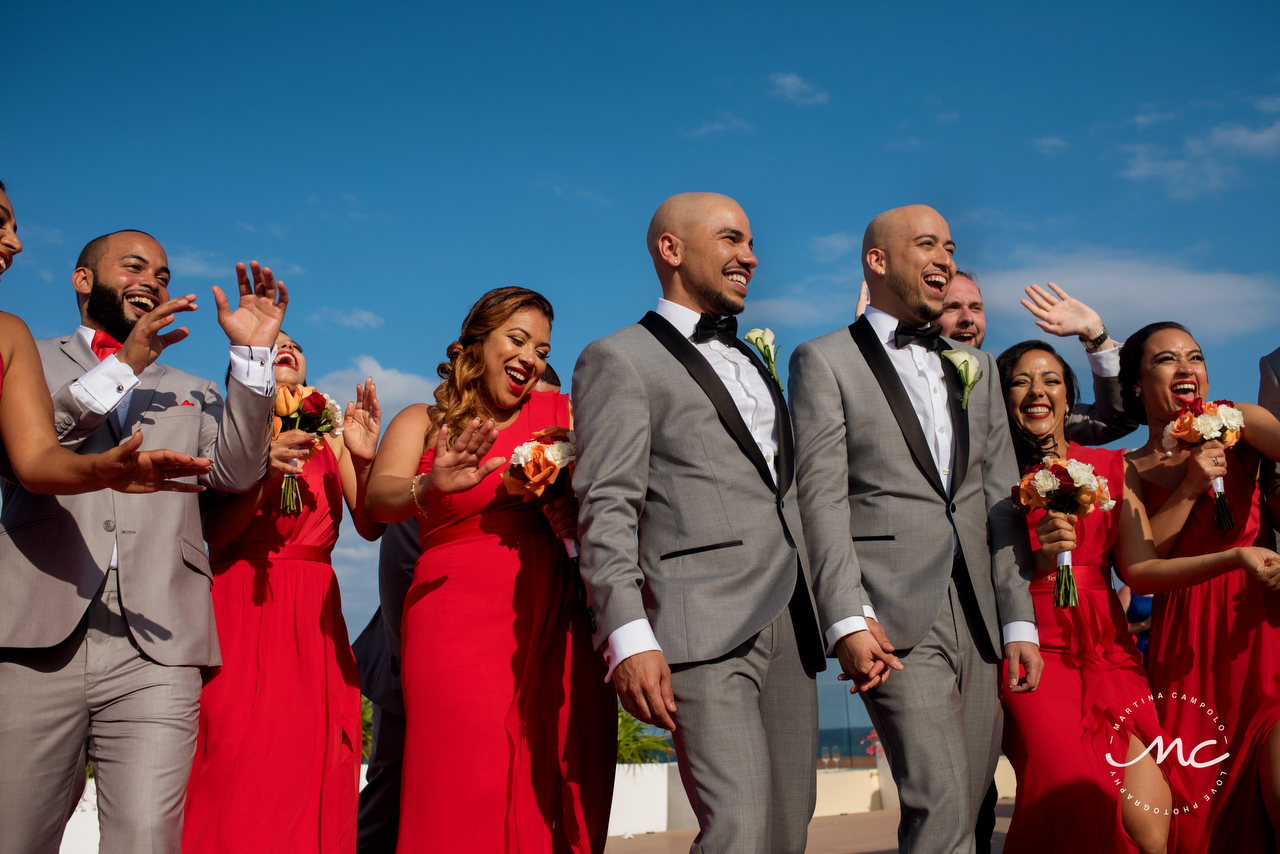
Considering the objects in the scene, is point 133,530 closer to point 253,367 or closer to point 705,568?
point 253,367

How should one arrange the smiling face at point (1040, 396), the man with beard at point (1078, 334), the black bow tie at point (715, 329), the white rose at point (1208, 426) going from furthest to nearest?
the man with beard at point (1078, 334) < the smiling face at point (1040, 396) < the white rose at point (1208, 426) < the black bow tie at point (715, 329)

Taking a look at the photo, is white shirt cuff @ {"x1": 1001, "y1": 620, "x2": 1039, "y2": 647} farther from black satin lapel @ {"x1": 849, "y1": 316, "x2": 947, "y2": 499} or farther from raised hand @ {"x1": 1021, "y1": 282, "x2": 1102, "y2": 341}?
raised hand @ {"x1": 1021, "y1": 282, "x2": 1102, "y2": 341}

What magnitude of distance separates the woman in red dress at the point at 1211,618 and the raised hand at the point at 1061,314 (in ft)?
2.06

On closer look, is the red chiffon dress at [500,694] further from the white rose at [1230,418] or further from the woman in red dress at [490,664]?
the white rose at [1230,418]

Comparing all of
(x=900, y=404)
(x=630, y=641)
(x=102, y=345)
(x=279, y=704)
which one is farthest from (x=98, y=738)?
(x=900, y=404)

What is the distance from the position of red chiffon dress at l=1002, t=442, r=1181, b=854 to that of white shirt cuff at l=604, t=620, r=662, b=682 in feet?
7.18

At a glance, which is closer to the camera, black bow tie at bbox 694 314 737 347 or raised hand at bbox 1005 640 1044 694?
raised hand at bbox 1005 640 1044 694

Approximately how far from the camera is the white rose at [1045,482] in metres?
4.16

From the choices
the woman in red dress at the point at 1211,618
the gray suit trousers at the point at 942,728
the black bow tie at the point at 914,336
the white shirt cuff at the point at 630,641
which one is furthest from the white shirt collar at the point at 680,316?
the woman in red dress at the point at 1211,618

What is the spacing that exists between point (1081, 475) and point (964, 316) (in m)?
2.04

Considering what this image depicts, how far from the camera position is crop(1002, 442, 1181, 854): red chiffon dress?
15.2ft

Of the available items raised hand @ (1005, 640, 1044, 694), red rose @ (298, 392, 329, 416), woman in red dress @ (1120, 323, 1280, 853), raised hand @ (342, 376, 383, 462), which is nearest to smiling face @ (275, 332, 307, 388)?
raised hand @ (342, 376, 383, 462)

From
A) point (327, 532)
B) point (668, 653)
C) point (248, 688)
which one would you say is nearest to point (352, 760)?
point (248, 688)

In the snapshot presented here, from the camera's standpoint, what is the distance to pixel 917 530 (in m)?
3.87
